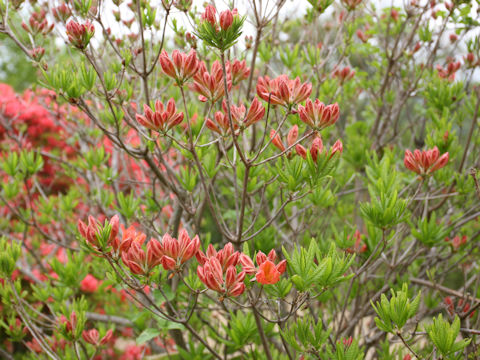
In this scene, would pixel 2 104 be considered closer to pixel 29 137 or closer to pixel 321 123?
pixel 29 137

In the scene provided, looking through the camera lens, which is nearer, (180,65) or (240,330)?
(180,65)

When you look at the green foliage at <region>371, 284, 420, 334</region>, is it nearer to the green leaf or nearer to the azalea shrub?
the azalea shrub

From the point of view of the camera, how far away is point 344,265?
4.09 feet

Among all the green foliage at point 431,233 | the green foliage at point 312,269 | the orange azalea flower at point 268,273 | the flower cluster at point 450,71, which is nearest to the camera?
the orange azalea flower at point 268,273

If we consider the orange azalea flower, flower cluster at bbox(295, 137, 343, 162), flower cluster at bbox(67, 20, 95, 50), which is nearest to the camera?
the orange azalea flower

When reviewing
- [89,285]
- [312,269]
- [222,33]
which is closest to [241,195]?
[312,269]

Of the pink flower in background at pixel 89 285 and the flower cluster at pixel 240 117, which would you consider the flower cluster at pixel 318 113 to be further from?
the pink flower in background at pixel 89 285

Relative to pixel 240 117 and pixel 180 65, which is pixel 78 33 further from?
pixel 240 117

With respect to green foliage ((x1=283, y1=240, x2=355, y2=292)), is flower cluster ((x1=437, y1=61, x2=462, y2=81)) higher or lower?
higher

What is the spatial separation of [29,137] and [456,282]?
23.4ft

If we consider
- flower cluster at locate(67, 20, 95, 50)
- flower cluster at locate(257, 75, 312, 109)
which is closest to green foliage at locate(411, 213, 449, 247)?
flower cluster at locate(257, 75, 312, 109)

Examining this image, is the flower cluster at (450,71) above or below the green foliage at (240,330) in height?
above

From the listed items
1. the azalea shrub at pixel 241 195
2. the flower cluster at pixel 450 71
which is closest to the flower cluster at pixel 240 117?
the azalea shrub at pixel 241 195

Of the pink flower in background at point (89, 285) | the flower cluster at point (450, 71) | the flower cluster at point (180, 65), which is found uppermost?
the flower cluster at point (450, 71)
